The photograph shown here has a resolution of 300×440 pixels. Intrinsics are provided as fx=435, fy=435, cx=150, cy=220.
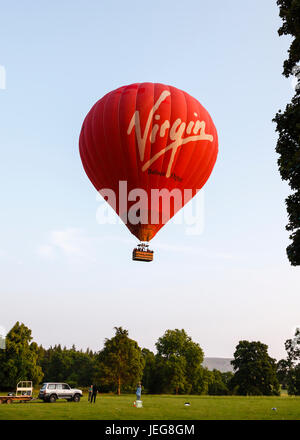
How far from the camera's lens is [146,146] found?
1141 inches

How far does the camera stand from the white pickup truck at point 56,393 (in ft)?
108

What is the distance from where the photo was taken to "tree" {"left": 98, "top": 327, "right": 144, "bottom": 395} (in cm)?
6956

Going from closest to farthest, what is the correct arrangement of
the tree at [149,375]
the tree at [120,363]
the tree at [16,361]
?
the tree at [16,361], the tree at [120,363], the tree at [149,375]

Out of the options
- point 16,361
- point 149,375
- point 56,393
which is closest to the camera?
point 56,393

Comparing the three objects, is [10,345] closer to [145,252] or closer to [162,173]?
[145,252]

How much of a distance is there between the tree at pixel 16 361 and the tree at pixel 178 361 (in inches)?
1313

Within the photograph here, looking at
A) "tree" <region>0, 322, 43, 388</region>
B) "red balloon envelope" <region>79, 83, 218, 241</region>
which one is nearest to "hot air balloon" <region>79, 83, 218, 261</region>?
"red balloon envelope" <region>79, 83, 218, 241</region>

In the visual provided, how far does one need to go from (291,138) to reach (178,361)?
245 feet

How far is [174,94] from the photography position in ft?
100

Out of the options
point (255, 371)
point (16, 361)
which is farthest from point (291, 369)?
point (16, 361)

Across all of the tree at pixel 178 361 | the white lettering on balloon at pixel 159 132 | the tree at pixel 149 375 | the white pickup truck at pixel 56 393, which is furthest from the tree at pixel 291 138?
the tree at pixel 149 375

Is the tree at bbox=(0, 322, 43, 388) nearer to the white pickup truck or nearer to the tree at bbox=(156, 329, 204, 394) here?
the white pickup truck

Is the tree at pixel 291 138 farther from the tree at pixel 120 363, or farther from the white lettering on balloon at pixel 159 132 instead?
the tree at pixel 120 363

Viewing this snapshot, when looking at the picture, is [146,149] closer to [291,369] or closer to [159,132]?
[159,132]
